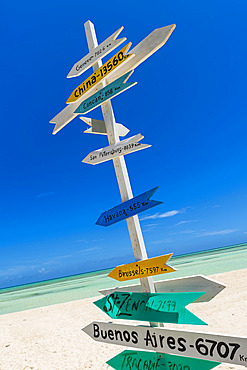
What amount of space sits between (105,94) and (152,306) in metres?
2.49

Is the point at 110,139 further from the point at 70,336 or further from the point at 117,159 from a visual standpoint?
the point at 70,336

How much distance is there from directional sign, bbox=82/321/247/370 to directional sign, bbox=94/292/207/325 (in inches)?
4.7

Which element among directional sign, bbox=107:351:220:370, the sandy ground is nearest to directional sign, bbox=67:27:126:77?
directional sign, bbox=107:351:220:370

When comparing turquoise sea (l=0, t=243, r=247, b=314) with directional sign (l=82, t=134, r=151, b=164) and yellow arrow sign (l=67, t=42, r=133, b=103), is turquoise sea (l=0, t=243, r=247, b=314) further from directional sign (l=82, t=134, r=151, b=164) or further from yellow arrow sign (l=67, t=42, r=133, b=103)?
yellow arrow sign (l=67, t=42, r=133, b=103)

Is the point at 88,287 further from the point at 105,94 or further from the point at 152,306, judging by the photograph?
the point at 105,94

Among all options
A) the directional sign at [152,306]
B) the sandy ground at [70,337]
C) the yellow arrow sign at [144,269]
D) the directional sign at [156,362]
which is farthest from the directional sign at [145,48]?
the sandy ground at [70,337]

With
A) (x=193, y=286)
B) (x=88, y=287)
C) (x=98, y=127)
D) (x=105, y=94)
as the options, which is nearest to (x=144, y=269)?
(x=193, y=286)

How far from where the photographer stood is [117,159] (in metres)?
3.51

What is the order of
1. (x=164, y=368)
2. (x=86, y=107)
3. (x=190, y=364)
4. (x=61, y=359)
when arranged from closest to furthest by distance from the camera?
(x=190, y=364), (x=164, y=368), (x=86, y=107), (x=61, y=359)

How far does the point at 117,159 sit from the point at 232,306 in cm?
648

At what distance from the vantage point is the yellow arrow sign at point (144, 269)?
292 cm

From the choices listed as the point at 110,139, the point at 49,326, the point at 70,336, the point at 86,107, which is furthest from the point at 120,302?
the point at 49,326

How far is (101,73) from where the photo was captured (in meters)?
3.59

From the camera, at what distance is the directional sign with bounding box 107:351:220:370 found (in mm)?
2643
